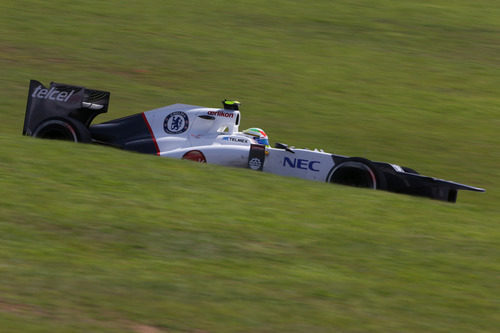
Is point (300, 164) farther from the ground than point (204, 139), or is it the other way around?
point (204, 139)

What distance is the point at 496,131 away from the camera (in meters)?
16.0

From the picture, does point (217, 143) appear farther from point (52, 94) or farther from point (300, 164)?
point (52, 94)

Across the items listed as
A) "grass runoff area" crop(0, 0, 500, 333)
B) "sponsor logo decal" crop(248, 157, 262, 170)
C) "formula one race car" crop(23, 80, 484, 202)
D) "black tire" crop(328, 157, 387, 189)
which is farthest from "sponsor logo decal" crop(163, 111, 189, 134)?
"black tire" crop(328, 157, 387, 189)

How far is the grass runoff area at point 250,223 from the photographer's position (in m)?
5.50

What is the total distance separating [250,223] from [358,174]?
2.65m

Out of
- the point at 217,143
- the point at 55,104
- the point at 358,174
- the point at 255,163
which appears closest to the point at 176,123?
the point at 217,143

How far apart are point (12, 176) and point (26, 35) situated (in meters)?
13.3

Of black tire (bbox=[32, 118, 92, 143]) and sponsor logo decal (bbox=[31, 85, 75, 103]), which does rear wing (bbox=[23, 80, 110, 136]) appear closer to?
sponsor logo decal (bbox=[31, 85, 75, 103])

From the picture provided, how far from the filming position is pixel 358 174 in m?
9.60

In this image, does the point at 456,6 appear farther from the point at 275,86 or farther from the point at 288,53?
the point at 275,86

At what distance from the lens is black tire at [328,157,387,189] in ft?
31.3

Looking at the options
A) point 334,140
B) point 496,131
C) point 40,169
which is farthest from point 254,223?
point 496,131

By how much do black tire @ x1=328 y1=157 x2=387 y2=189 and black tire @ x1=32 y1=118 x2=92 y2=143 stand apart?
3.66 m

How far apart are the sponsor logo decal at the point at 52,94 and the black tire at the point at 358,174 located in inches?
167
